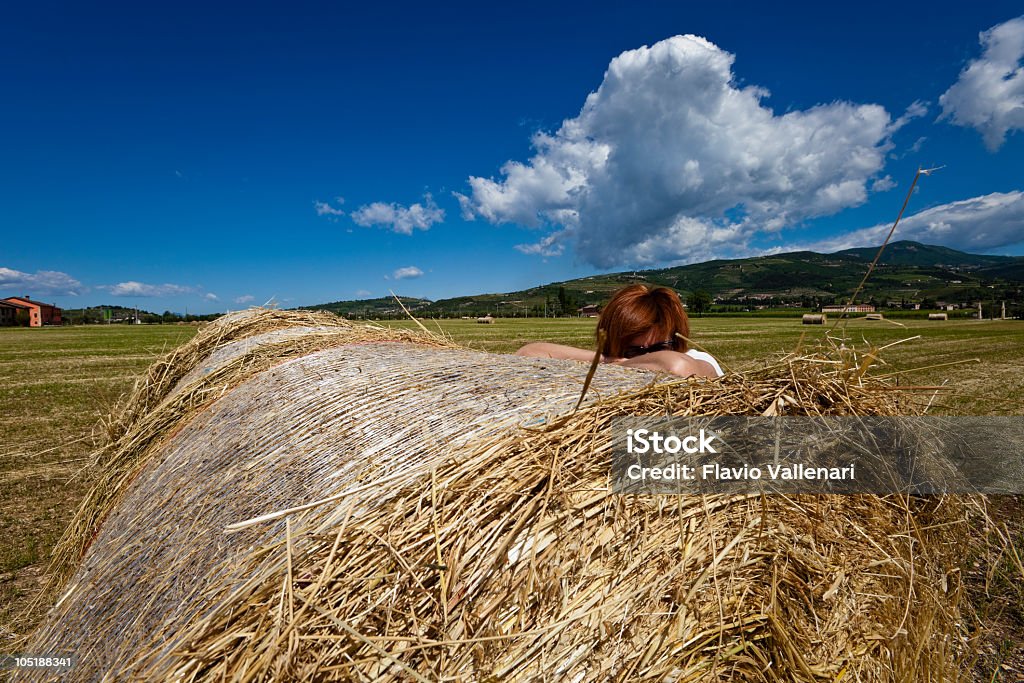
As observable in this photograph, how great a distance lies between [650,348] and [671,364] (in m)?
0.54

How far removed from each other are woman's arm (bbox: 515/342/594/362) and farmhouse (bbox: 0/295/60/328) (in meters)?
130

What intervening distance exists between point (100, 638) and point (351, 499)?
5.38ft

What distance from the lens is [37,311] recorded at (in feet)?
327

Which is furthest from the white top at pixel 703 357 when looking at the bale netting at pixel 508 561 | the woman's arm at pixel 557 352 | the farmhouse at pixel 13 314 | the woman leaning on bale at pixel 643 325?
the farmhouse at pixel 13 314

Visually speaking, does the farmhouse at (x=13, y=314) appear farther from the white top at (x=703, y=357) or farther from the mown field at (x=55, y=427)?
the white top at (x=703, y=357)

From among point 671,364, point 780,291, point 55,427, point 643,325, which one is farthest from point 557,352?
point 780,291

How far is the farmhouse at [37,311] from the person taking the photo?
97.7 metres

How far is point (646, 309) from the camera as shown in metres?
3.79

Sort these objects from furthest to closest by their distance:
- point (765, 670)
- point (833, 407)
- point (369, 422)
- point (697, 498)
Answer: point (369, 422) → point (833, 407) → point (697, 498) → point (765, 670)

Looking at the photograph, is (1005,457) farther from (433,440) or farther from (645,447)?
(433,440)

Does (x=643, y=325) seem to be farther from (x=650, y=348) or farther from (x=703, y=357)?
(x=703, y=357)

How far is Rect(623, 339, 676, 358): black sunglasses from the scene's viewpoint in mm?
3677

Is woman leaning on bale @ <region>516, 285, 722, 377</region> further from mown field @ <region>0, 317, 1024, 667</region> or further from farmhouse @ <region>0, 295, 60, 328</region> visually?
farmhouse @ <region>0, 295, 60, 328</region>

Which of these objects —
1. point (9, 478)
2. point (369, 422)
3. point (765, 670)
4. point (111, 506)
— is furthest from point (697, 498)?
point (9, 478)
